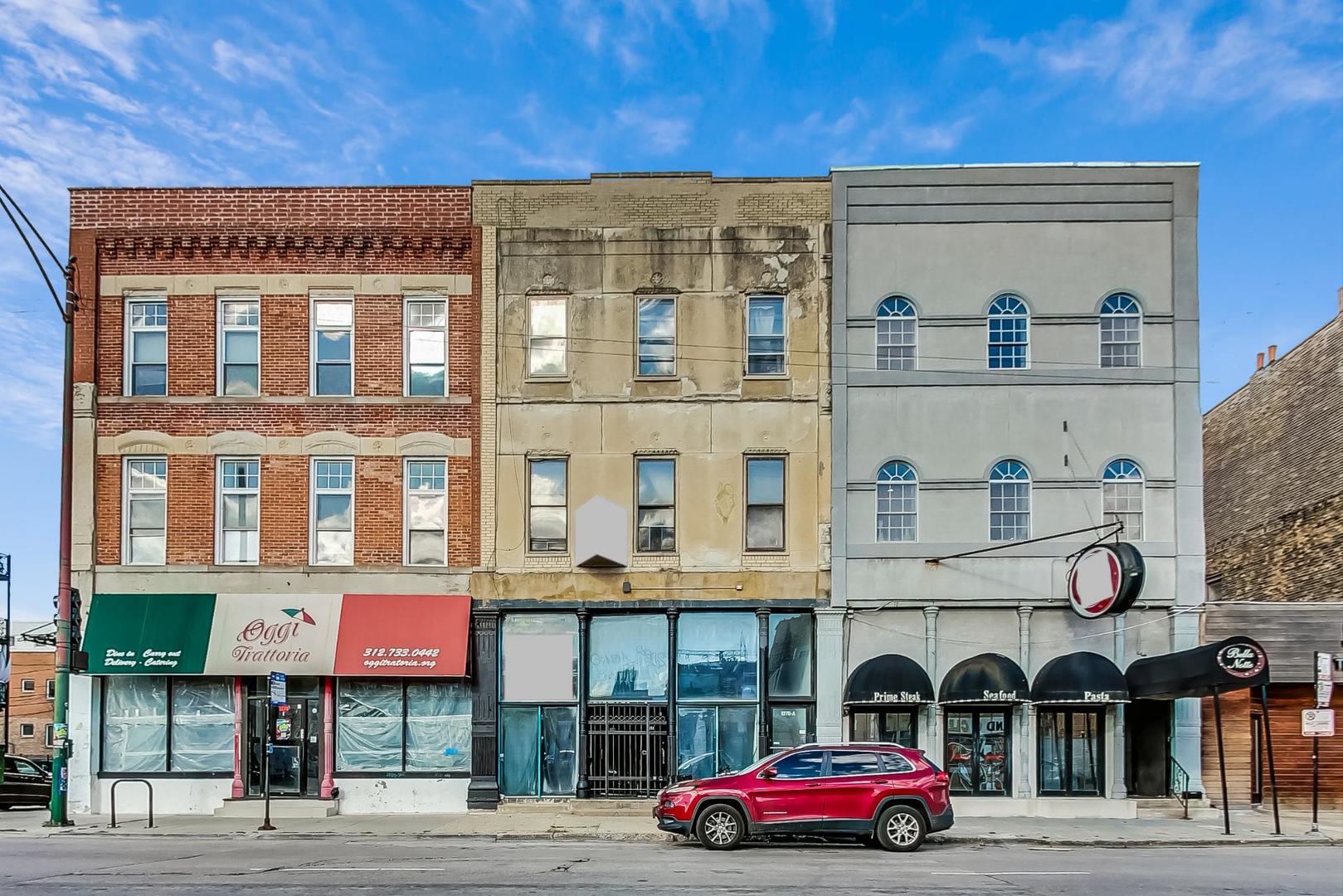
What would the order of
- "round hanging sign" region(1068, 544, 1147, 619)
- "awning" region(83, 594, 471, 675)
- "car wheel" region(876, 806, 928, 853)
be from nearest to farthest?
1. "car wheel" region(876, 806, 928, 853)
2. "round hanging sign" region(1068, 544, 1147, 619)
3. "awning" region(83, 594, 471, 675)

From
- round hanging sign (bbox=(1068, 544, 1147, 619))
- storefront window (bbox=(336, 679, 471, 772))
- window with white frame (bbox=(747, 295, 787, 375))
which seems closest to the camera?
round hanging sign (bbox=(1068, 544, 1147, 619))

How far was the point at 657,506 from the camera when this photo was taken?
76.6 ft

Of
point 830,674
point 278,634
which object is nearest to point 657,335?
point 830,674

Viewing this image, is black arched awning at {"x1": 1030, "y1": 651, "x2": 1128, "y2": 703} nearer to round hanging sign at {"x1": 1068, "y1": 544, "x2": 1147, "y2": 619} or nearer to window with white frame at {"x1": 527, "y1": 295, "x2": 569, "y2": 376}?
round hanging sign at {"x1": 1068, "y1": 544, "x2": 1147, "y2": 619}

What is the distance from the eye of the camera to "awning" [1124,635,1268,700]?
62.4 feet

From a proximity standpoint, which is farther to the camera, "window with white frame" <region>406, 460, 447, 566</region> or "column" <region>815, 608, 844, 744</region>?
"window with white frame" <region>406, 460, 447, 566</region>

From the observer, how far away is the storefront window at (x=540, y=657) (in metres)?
22.8

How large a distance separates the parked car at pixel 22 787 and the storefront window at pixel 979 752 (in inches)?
757

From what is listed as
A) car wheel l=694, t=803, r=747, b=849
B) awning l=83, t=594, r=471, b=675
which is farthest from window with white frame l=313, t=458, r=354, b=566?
car wheel l=694, t=803, r=747, b=849

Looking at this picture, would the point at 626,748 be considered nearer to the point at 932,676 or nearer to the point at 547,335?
the point at 932,676

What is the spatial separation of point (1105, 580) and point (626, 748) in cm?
957

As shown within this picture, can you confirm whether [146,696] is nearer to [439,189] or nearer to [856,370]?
[439,189]

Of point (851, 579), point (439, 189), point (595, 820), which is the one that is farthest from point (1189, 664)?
point (439, 189)

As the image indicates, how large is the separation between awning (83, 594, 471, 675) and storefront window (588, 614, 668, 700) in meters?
2.62
